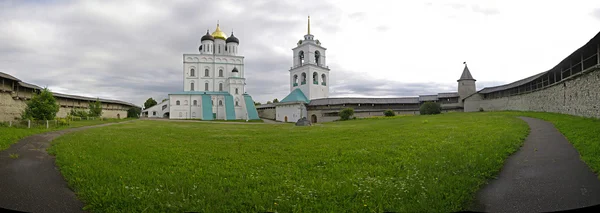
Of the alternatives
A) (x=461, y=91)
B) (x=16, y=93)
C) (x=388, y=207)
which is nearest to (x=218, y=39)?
(x=16, y=93)

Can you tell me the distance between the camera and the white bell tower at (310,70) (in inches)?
2069

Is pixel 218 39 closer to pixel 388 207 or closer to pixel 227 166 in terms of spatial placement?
pixel 227 166

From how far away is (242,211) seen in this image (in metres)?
4.44

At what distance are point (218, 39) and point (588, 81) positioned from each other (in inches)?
2287

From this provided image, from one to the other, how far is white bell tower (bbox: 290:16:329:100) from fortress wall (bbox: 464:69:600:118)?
95.4 feet

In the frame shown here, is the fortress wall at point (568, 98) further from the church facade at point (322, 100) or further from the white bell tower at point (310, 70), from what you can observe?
the white bell tower at point (310, 70)

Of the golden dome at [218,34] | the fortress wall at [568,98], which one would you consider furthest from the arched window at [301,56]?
the fortress wall at [568,98]

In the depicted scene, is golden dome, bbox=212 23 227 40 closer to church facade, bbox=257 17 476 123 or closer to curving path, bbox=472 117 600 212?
church facade, bbox=257 17 476 123

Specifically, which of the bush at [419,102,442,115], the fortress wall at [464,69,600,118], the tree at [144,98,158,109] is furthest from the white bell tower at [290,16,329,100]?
the tree at [144,98,158,109]

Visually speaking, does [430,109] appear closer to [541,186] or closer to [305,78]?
[305,78]

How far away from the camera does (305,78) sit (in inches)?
2127

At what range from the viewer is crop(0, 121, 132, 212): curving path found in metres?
4.82

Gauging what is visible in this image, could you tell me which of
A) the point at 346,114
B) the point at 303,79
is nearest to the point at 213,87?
the point at 303,79

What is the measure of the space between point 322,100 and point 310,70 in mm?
7596
